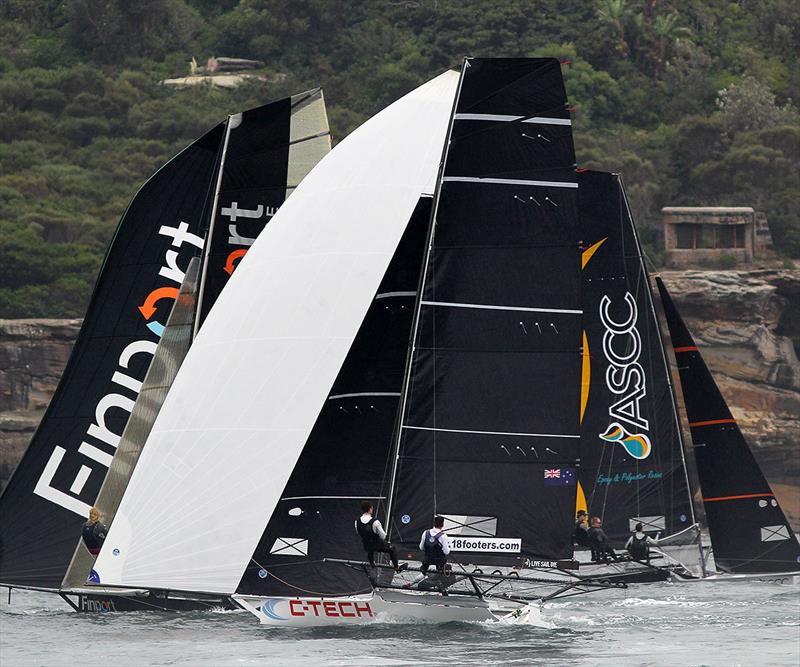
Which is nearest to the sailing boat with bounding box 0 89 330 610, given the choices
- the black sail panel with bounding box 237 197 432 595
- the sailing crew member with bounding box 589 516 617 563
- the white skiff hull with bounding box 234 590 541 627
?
the white skiff hull with bounding box 234 590 541 627

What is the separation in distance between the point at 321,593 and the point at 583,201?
339 inches

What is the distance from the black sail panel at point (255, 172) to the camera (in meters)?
21.9

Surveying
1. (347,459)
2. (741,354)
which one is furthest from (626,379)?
(741,354)

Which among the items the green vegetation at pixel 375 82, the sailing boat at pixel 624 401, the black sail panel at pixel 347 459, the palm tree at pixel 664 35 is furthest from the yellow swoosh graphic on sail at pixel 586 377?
the palm tree at pixel 664 35

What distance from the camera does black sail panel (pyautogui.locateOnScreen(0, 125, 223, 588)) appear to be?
21.2 metres

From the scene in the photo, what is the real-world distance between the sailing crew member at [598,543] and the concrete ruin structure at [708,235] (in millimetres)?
27754

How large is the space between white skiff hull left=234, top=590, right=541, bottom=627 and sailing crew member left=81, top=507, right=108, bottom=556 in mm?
2564

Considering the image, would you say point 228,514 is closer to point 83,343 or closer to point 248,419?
point 248,419

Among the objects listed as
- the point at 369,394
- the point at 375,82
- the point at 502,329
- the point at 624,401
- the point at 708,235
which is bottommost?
the point at 624,401

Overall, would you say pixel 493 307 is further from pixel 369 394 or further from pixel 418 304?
pixel 369 394

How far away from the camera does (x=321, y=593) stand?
732 inches

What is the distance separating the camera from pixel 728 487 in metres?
24.9

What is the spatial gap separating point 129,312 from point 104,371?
84 centimetres

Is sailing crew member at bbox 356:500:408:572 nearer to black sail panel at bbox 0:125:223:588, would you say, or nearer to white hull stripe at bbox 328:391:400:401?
white hull stripe at bbox 328:391:400:401
